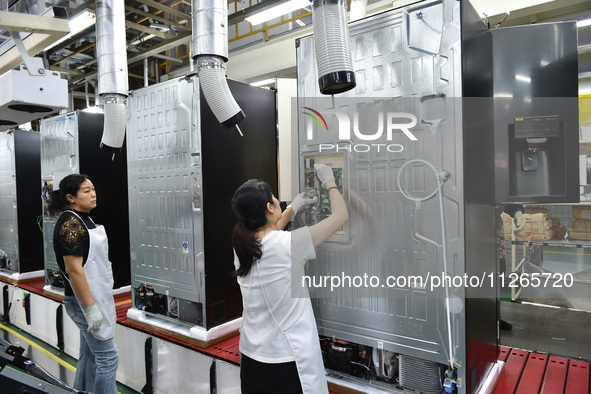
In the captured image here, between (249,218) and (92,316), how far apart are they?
137 centimetres

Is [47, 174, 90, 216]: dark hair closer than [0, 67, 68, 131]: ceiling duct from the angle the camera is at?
No

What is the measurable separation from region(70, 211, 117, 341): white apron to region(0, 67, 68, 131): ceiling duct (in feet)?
2.17

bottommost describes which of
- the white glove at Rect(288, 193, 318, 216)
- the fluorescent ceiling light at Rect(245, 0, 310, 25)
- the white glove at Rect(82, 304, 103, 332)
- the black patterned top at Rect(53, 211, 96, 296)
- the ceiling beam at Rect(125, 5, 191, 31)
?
the white glove at Rect(82, 304, 103, 332)

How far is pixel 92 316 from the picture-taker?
7.69 feet

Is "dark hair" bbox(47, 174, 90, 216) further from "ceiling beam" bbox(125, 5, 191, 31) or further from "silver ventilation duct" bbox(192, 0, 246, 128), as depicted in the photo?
"ceiling beam" bbox(125, 5, 191, 31)

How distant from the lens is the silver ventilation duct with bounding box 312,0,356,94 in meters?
1.55

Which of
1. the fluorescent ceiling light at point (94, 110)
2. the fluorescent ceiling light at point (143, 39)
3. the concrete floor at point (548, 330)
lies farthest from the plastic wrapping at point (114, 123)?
the concrete floor at point (548, 330)

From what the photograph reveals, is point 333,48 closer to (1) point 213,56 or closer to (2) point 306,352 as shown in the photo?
(1) point 213,56

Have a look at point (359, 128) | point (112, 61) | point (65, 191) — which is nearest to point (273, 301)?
point (359, 128)

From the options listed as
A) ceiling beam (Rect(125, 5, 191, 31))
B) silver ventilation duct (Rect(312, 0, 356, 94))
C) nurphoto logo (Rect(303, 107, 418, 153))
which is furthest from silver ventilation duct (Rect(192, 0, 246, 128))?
ceiling beam (Rect(125, 5, 191, 31))

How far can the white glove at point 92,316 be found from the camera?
2.34 meters

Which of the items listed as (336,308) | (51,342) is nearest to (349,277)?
(336,308)

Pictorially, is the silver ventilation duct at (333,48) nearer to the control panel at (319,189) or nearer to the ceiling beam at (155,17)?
the control panel at (319,189)

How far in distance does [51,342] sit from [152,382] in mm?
1836
